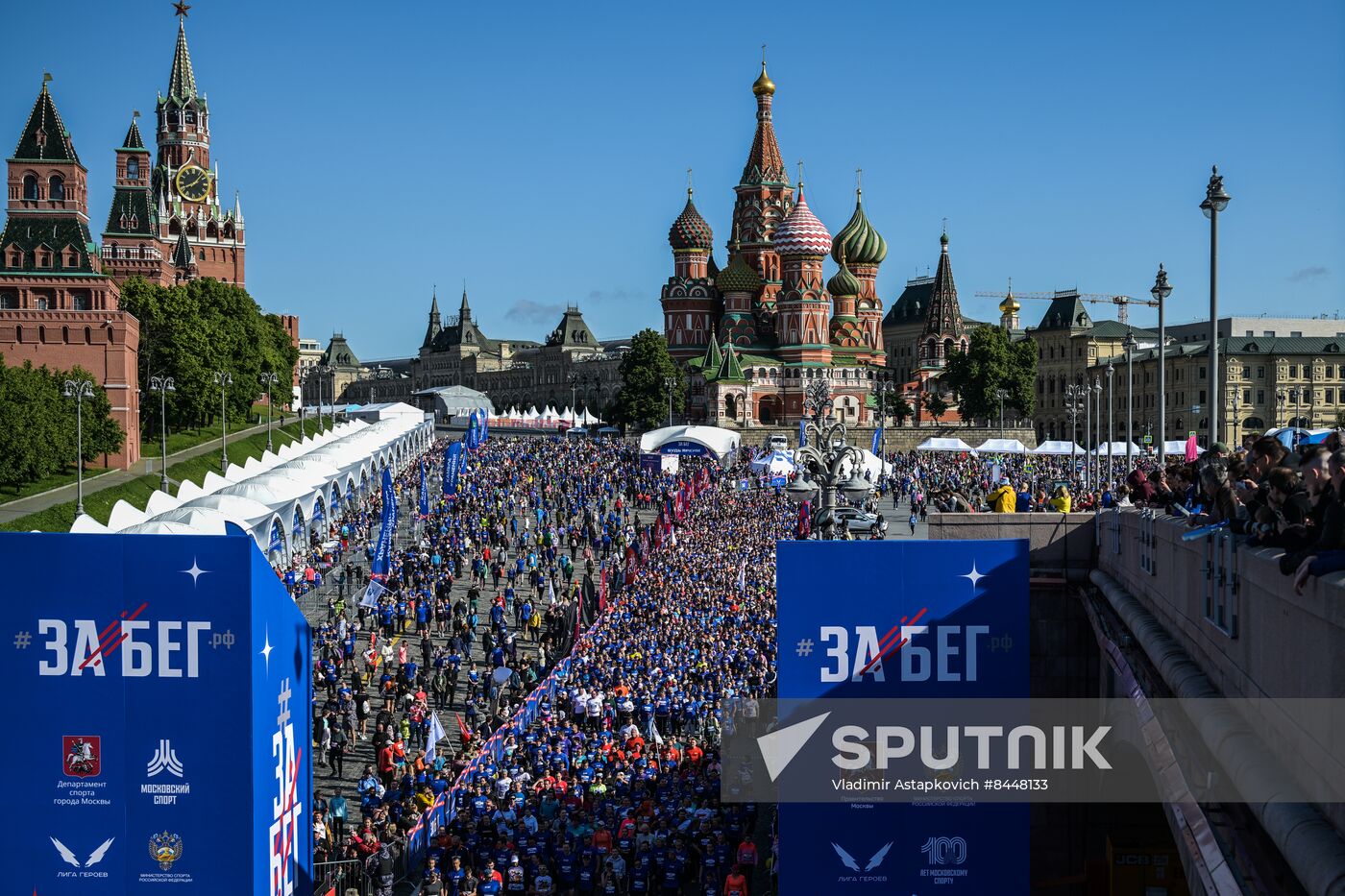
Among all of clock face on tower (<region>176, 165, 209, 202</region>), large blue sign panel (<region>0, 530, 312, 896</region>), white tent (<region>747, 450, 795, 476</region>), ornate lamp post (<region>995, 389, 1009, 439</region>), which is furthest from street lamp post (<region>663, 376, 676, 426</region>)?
large blue sign panel (<region>0, 530, 312, 896</region>)

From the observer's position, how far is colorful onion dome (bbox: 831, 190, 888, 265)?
12988 cm

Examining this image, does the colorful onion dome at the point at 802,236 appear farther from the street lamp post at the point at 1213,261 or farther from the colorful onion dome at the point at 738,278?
the street lamp post at the point at 1213,261

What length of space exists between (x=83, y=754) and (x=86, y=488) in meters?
49.3

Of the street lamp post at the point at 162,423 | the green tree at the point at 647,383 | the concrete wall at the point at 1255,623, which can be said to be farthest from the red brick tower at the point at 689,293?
the concrete wall at the point at 1255,623

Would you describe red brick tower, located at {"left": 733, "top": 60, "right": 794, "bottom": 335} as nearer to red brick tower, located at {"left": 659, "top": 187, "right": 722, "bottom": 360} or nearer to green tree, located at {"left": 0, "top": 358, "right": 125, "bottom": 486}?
red brick tower, located at {"left": 659, "top": 187, "right": 722, "bottom": 360}

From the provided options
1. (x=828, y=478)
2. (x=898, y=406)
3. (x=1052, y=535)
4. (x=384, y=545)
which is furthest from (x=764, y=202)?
(x=1052, y=535)

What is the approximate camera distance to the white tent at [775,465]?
48041 millimetres

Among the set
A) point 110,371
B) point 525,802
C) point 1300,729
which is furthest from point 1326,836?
point 110,371

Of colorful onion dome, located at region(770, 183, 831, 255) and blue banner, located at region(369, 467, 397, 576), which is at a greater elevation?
colorful onion dome, located at region(770, 183, 831, 255)

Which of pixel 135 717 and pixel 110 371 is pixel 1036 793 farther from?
pixel 110 371

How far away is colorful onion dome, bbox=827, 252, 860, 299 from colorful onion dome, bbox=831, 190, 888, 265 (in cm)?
540

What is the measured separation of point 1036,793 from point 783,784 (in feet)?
7.62

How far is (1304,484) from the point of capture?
347 inches

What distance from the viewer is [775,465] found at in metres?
48.9
